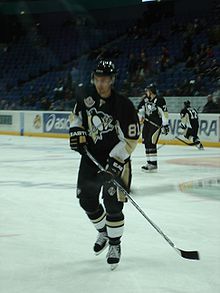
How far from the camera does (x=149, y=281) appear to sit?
10.9ft

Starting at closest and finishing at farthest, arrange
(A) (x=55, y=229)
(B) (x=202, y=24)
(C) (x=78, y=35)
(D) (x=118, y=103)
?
(D) (x=118, y=103), (A) (x=55, y=229), (B) (x=202, y=24), (C) (x=78, y=35)

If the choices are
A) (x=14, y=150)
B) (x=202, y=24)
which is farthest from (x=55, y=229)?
(x=202, y=24)

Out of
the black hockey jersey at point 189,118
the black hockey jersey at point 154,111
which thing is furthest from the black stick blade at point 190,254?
the black hockey jersey at point 189,118

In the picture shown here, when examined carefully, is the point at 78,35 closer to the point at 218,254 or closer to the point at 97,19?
the point at 97,19

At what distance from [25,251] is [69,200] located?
2.23 metres

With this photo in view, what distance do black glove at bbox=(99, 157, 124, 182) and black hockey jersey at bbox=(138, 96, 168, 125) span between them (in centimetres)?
549

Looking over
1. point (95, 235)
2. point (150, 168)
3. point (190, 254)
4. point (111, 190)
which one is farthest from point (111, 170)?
Answer: point (150, 168)

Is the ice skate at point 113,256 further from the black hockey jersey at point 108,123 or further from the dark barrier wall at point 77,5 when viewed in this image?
the dark barrier wall at point 77,5

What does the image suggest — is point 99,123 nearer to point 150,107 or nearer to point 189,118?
point 150,107

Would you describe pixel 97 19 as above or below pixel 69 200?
above

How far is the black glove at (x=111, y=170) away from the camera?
3588 mm

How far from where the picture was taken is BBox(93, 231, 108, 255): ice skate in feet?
12.9

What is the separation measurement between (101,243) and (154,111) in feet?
17.5

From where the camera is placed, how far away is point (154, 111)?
9.10 meters
